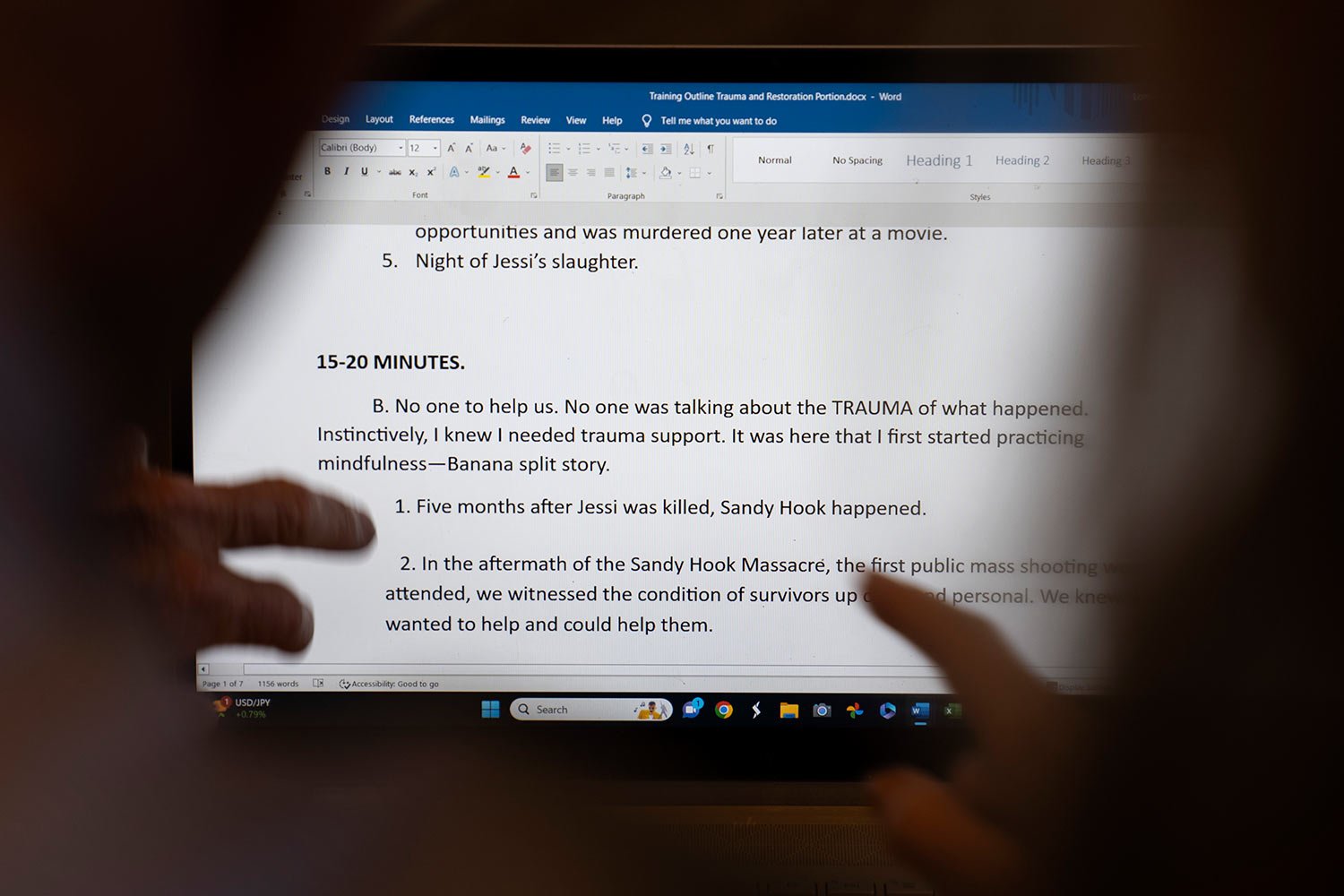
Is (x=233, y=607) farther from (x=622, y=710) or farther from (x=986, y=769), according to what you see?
(x=986, y=769)

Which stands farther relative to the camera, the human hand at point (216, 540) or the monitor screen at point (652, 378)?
the monitor screen at point (652, 378)

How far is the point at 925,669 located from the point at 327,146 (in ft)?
1.46

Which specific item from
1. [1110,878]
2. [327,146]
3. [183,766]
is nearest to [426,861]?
[183,766]

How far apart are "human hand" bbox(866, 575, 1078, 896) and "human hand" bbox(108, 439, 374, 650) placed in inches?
11.3

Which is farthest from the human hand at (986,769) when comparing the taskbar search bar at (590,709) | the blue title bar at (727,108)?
the blue title bar at (727,108)

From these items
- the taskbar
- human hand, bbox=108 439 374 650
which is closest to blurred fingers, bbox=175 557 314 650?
human hand, bbox=108 439 374 650

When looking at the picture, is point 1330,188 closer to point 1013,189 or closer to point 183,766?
point 1013,189

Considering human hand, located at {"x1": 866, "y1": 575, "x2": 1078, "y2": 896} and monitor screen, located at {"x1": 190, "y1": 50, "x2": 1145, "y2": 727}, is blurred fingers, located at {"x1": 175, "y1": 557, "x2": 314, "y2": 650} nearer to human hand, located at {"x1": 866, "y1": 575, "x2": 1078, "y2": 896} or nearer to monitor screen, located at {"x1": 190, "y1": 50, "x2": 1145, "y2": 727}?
monitor screen, located at {"x1": 190, "y1": 50, "x2": 1145, "y2": 727}

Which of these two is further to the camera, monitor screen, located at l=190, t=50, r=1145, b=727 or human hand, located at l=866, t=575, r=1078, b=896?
monitor screen, located at l=190, t=50, r=1145, b=727

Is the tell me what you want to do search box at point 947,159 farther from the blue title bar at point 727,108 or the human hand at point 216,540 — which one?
the human hand at point 216,540

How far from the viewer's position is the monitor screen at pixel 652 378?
459mm

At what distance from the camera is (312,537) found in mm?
433

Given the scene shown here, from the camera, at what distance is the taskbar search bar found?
475 millimetres

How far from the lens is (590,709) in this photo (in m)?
0.48
